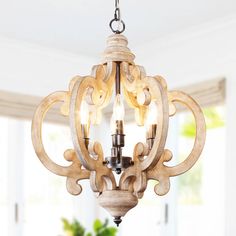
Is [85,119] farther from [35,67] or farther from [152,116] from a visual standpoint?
[35,67]

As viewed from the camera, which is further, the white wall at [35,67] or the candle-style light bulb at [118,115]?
the white wall at [35,67]

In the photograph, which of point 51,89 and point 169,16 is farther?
point 51,89

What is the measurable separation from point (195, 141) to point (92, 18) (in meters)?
2.02

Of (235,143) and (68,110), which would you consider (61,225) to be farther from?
(68,110)

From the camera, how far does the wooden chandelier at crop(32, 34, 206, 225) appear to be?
1.70 metres

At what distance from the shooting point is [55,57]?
171 inches

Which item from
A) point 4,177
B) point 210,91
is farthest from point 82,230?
point 210,91

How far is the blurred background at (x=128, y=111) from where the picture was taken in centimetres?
351

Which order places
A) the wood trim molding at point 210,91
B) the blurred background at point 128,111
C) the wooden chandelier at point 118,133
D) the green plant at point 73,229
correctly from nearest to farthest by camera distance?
the wooden chandelier at point 118,133
the blurred background at point 128,111
the wood trim molding at point 210,91
the green plant at point 73,229

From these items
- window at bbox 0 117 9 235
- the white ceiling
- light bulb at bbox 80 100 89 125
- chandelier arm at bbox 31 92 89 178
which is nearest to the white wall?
the white ceiling

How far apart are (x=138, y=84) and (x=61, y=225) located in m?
2.92

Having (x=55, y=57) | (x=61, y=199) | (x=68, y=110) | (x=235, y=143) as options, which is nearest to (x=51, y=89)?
(x=55, y=57)

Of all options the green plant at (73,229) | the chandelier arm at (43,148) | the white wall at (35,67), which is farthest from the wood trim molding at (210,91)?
the chandelier arm at (43,148)

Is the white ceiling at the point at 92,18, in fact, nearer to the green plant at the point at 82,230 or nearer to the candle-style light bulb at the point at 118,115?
the green plant at the point at 82,230
